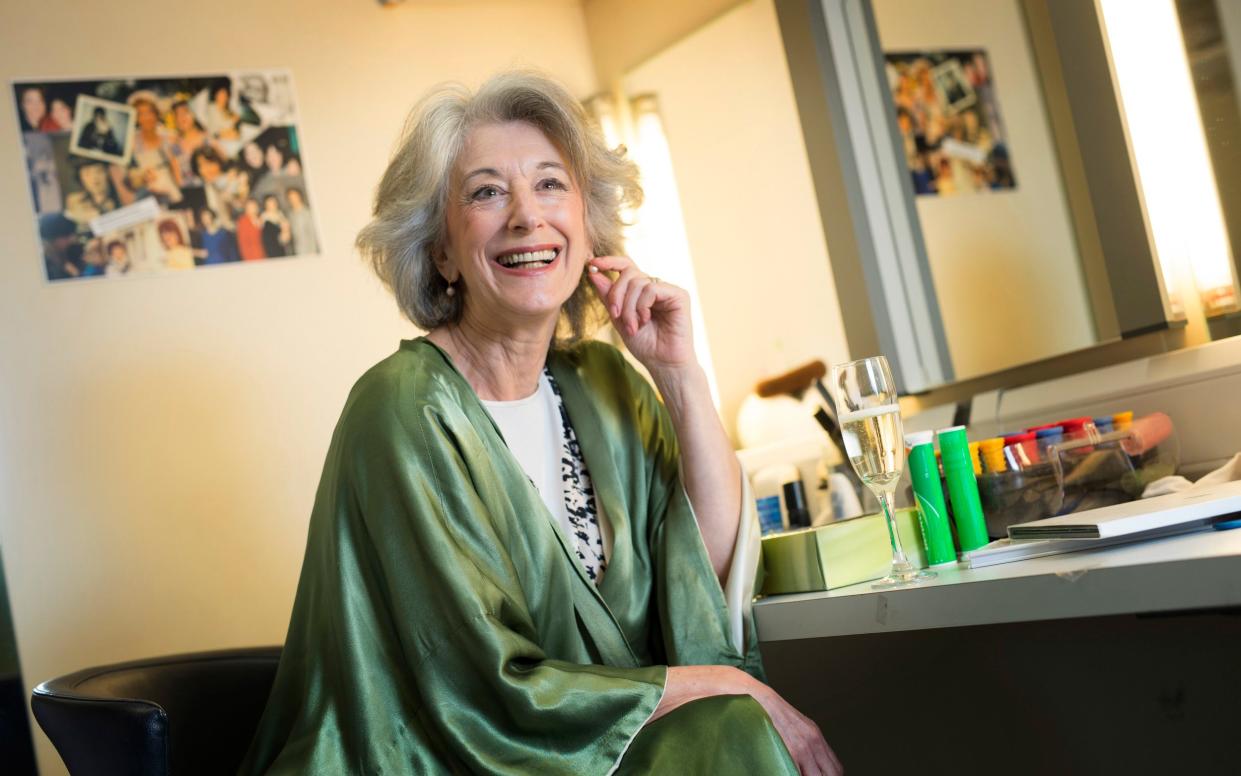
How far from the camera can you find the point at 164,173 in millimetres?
2574

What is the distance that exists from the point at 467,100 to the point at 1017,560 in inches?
34.6

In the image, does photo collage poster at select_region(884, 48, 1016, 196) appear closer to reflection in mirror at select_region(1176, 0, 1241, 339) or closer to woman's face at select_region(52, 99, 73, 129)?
reflection in mirror at select_region(1176, 0, 1241, 339)

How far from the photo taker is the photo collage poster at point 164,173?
248 cm

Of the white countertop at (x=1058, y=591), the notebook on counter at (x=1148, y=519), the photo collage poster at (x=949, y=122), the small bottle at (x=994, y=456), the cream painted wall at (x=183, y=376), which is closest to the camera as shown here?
the white countertop at (x=1058, y=591)

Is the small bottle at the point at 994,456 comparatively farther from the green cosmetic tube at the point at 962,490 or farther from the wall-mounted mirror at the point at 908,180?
the wall-mounted mirror at the point at 908,180

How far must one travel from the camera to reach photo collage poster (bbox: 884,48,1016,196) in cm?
208

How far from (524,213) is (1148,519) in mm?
793

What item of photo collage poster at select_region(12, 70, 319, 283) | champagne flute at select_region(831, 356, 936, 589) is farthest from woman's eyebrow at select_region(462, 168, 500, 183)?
photo collage poster at select_region(12, 70, 319, 283)

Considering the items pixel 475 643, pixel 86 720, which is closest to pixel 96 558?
pixel 86 720

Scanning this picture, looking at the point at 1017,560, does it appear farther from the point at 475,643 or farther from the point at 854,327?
the point at 854,327

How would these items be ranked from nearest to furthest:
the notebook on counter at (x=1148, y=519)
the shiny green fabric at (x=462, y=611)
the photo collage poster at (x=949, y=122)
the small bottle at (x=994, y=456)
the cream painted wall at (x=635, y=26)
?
the notebook on counter at (x=1148, y=519) → the shiny green fabric at (x=462, y=611) → the small bottle at (x=994, y=456) → the photo collage poster at (x=949, y=122) → the cream painted wall at (x=635, y=26)

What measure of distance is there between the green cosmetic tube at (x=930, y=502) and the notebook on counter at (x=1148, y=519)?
0.19 meters

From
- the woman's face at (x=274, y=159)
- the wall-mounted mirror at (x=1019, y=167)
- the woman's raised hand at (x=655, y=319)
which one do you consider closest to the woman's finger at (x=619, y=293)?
the woman's raised hand at (x=655, y=319)

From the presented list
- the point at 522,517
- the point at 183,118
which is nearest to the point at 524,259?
the point at 522,517
